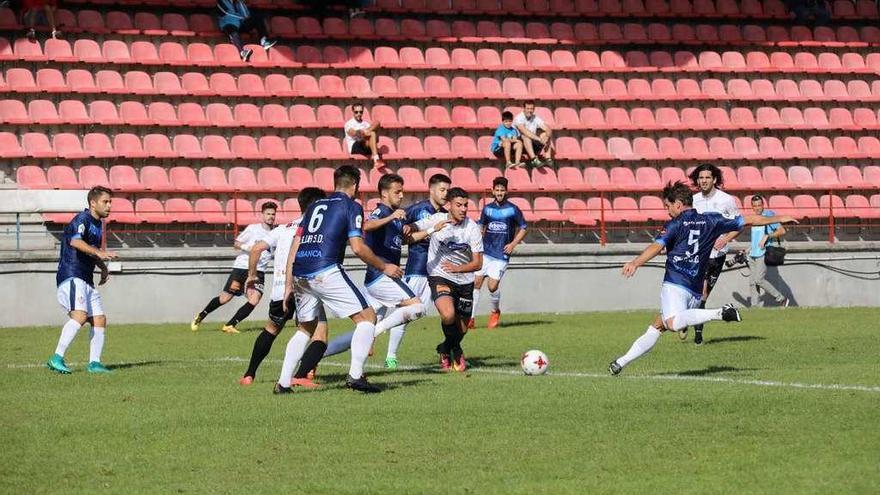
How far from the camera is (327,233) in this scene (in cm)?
1182

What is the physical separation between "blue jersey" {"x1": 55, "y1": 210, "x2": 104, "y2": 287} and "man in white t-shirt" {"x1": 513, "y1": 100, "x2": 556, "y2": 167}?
1358 centimetres

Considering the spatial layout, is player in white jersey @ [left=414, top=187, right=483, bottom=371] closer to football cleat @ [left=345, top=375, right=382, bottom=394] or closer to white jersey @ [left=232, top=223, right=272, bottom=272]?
football cleat @ [left=345, top=375, right=382, bottom=394]

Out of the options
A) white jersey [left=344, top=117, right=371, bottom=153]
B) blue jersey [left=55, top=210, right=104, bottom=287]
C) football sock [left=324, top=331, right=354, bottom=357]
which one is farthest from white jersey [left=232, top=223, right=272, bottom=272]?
football sock [left=324, top=331, right=354, bottom=357]

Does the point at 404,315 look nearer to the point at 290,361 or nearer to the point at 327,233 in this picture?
the point at 290,361

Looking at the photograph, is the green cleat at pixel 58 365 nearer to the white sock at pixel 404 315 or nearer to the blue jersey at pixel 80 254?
the blue jersey at pixel 80 254

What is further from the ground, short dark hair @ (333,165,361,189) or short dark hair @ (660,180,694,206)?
short dark hair @ (333,165,361,189)

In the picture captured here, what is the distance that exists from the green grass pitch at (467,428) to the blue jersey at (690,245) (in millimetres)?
886

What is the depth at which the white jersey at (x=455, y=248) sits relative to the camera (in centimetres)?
1493

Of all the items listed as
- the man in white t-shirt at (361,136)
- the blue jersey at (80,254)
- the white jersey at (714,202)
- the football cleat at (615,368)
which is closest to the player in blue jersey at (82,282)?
the blue jersey at (80,254)

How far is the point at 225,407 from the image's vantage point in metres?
11.2

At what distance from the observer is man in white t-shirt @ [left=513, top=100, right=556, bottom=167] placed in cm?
2753

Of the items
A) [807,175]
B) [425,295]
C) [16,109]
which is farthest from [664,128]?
[425,295]

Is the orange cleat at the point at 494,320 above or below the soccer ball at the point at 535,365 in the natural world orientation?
below

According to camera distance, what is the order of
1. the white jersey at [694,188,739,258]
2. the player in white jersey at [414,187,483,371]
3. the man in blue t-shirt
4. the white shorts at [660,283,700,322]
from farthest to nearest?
the man in blue t-shirt → the white jersey at [694,188,739,258] → the player in white jersey at [414,187,483,371] → the white shorts at [660,283,700,322]
